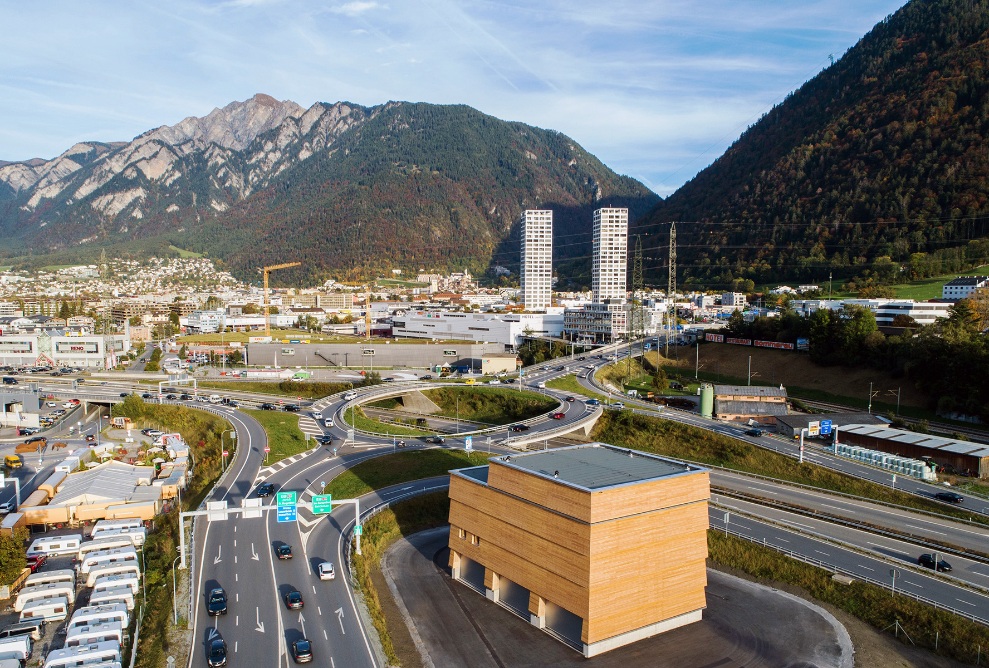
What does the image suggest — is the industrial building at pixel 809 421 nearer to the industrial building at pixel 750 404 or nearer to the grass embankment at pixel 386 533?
the industrial building at pixel 750 404

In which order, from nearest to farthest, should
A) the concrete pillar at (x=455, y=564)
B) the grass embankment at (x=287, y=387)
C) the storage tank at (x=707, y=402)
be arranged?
the concrete pillar at (x=455, y=564) < the storage tank at (x=707, y=402) < the grass embankment at (x=287, y=387)

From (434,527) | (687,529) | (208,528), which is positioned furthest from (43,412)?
(687,529)

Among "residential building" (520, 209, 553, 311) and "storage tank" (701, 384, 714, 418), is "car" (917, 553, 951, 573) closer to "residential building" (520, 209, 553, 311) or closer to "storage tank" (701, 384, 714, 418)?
"storage tank" (701, 384, 714, 418)

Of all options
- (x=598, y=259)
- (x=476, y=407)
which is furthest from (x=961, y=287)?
(x=598, y=259)

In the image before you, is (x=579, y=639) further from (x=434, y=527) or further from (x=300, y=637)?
(x=434, y=527)

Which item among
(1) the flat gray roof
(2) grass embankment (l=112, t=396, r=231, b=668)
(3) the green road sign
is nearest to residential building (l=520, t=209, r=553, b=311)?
(2) grass embankment (l=112, t=396, r=231, b=668)

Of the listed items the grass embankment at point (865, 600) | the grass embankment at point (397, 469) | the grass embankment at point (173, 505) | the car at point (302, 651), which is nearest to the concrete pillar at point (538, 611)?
the car at point (302, 651)
